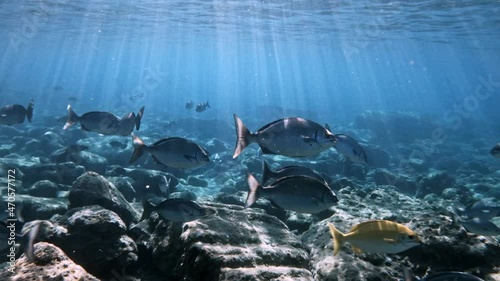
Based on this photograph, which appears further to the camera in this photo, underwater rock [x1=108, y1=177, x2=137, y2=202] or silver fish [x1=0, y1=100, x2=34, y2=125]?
underwater rock [x1=108, y1=177, x2=137, y2=202]

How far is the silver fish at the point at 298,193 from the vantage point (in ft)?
14.0

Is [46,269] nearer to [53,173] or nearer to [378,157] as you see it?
[53,173]

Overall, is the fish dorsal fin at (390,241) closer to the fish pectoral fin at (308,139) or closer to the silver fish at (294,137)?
the silver fish at (294,137)

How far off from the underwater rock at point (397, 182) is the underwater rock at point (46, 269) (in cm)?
1647

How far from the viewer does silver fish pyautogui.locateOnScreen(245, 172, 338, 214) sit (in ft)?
14.0

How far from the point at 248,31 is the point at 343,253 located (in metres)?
37.6

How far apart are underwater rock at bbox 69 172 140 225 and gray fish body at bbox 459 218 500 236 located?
7069mm

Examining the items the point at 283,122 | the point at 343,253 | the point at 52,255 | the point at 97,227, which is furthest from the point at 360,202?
the point at 52,255

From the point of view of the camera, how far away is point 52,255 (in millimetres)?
3818

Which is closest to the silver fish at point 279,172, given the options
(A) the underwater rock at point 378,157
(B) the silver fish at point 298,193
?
(B) the silver fish at point 298,193

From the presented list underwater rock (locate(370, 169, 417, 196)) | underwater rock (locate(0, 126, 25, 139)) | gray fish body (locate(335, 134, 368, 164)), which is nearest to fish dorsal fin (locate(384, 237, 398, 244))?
gray fish body (locate(335, 134, 368, 164))

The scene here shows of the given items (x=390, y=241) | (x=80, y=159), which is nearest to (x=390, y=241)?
(x=390, y=241)

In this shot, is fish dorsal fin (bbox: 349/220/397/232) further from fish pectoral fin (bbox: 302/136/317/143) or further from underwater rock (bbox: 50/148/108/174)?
underwater rock (bbox: 50/148/108/174)

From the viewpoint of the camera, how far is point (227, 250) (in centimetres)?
439
